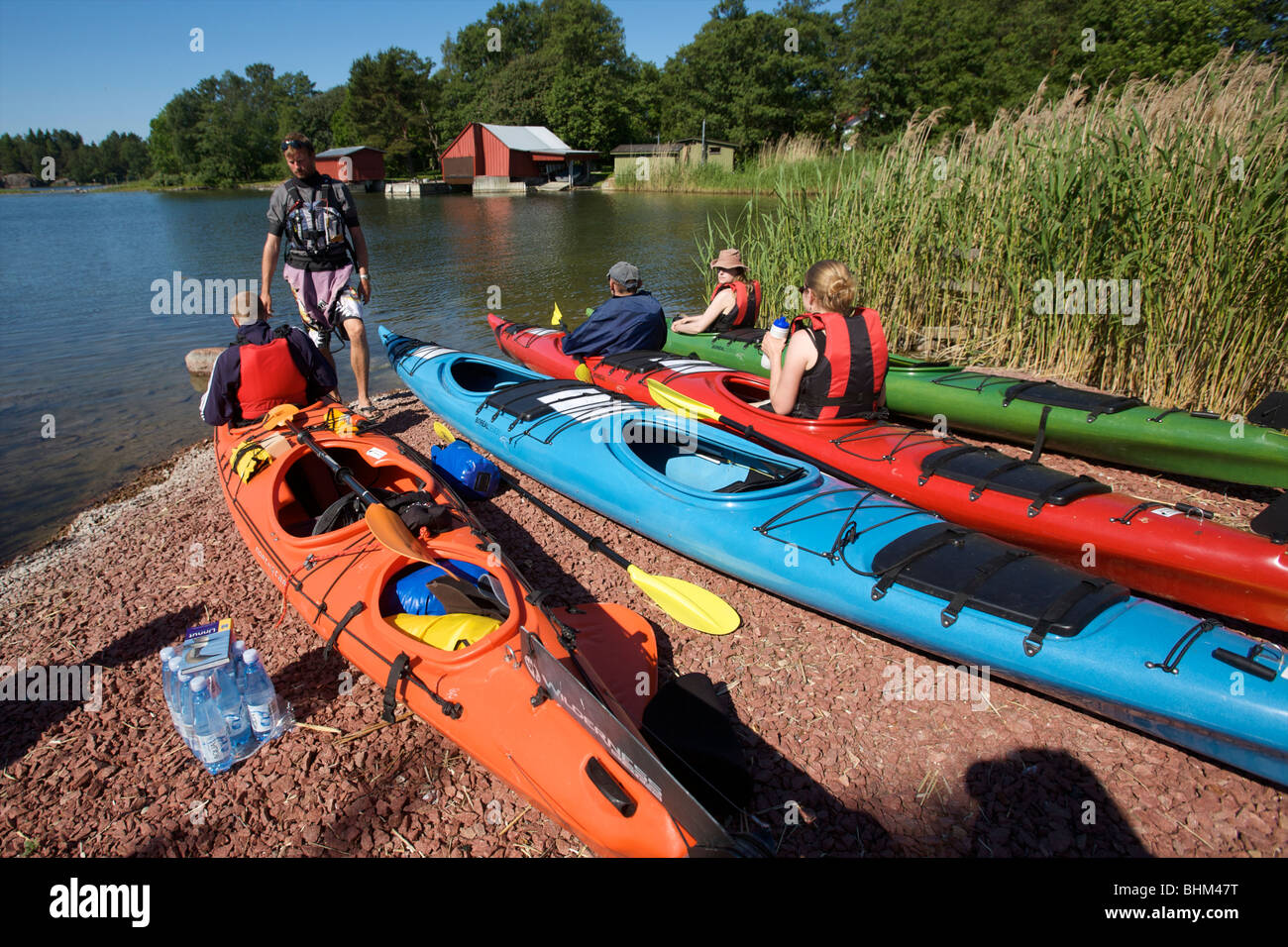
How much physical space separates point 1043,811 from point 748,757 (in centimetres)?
102

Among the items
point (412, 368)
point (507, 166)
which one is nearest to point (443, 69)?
point (507, 166)

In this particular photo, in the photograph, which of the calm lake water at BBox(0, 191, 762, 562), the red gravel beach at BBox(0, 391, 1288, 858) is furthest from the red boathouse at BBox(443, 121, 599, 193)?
the red gravel beach at BBox(0, 391, 1288, 858)

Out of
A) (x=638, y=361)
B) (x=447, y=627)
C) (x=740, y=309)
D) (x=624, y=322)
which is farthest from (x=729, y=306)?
(x=447, y=627)

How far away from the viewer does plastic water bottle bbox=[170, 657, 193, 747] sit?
240 centimetres

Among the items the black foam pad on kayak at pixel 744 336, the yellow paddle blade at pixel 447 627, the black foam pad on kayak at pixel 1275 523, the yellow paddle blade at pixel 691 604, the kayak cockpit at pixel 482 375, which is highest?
the black foam pad on kayak at pixel 744 336

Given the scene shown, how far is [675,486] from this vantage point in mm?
3664

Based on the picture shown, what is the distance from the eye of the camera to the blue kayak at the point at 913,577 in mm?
2176

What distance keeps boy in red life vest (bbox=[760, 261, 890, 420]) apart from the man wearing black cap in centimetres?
213

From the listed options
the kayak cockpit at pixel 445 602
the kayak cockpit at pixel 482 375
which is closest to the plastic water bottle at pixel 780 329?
the kayak cockpit at pixel 445 602

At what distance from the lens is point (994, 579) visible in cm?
266

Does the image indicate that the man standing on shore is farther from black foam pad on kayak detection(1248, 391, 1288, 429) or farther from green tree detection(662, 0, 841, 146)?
green tree detection(662, 0, 841, 146)

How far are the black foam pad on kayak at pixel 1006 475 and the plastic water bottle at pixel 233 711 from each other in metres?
3.52

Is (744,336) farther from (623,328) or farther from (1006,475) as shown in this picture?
(1006,475)

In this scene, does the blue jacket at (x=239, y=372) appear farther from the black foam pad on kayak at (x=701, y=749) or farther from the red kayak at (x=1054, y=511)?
the black foam pad on kayak at (x=701, y=749)
